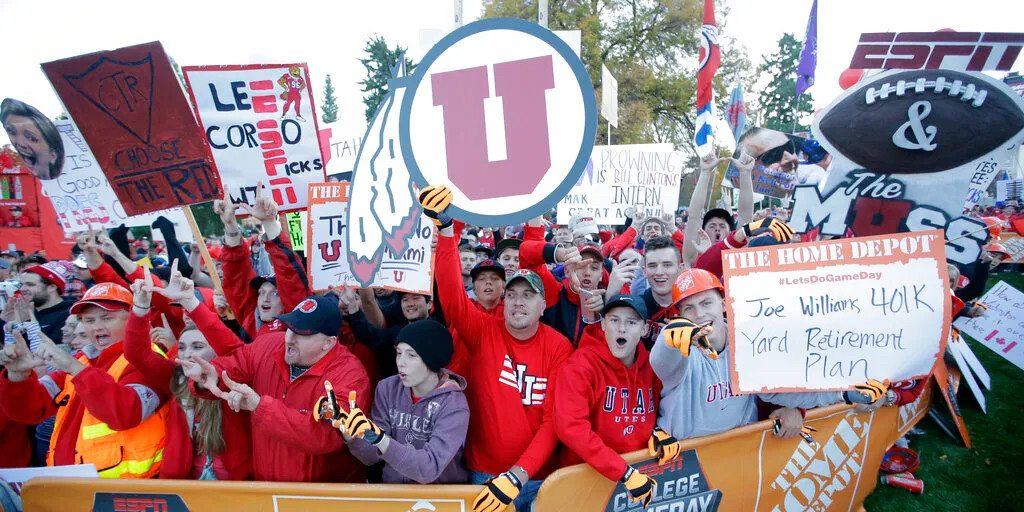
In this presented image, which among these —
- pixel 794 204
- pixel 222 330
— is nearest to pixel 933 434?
pixel 794 204

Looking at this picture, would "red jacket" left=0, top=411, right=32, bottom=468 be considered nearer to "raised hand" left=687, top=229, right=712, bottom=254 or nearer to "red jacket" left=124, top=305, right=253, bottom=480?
"red jacket" left=124, top=305, right=253, bottom=480

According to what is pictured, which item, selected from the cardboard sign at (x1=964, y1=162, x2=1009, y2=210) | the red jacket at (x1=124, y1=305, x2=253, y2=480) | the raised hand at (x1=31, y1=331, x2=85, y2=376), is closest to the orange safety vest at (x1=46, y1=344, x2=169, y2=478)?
the red jacket at (x1=124, y1=305, x2=253, y2=480)

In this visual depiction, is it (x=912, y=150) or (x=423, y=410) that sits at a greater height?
(x=912, y=150)

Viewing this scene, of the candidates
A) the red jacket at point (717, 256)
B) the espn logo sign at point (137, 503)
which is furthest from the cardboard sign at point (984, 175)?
the espn logo sign at point (137, 503)

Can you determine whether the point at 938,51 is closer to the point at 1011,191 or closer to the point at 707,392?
the point at 707,392

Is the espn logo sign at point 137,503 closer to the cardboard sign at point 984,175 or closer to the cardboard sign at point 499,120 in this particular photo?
the cardboard sign at point 499,120

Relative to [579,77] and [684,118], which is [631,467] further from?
[684,118]

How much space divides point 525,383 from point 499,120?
4.98 ft

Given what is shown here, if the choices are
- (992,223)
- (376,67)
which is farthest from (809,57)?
(376,67)

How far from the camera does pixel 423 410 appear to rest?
2809mm

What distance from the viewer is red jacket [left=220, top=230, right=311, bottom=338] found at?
402 cm

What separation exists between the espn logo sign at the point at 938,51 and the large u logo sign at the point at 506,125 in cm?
292

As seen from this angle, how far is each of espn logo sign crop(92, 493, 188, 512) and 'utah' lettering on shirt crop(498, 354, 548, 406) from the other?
6.02ft

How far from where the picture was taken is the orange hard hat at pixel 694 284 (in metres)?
2.97
